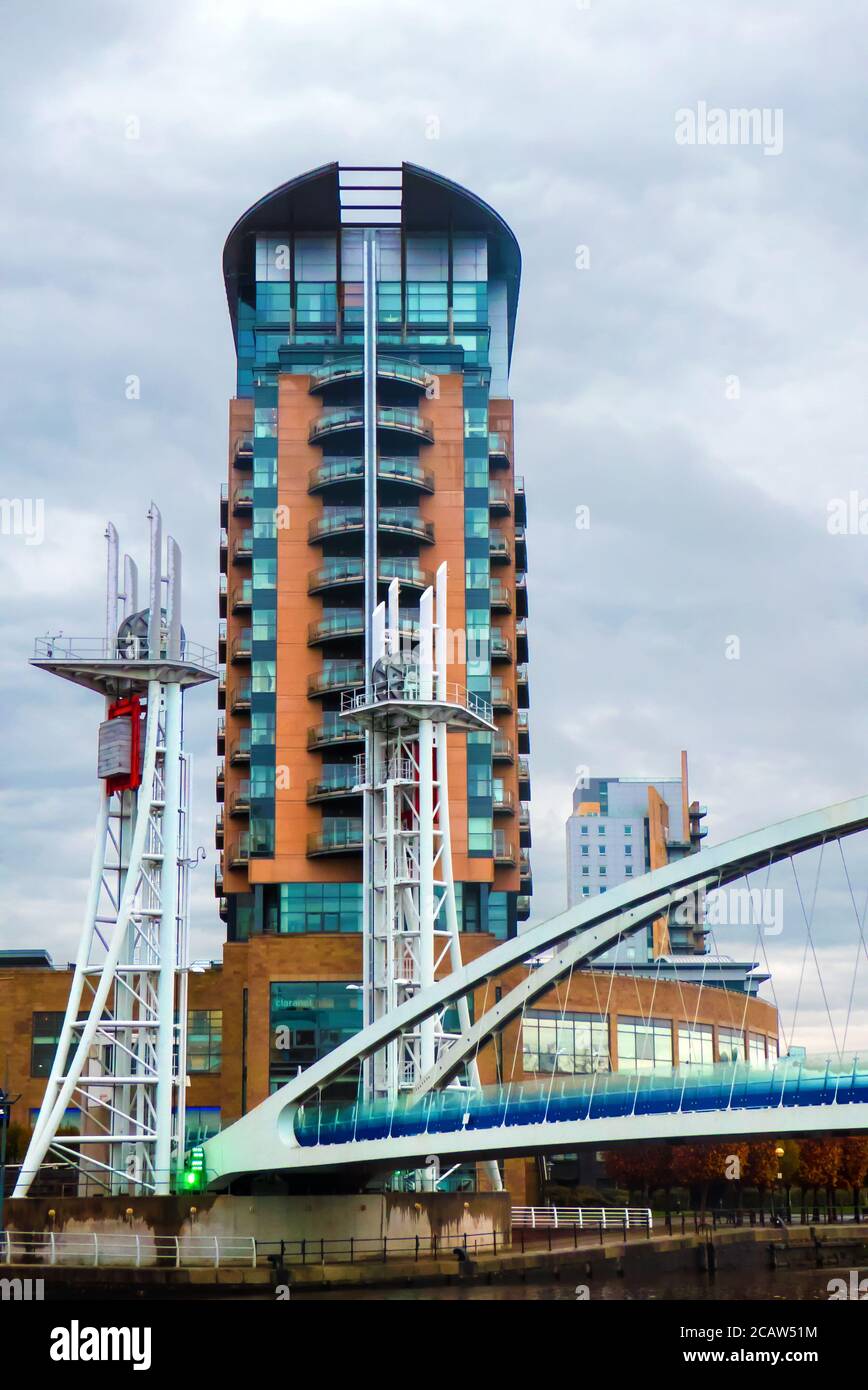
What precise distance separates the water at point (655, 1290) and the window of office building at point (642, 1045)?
25276mm

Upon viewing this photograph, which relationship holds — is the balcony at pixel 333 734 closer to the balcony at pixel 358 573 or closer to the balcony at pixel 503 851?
the balcony at pixel 358 573

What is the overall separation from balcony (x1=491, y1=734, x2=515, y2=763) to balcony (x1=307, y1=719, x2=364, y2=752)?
22.8 feet

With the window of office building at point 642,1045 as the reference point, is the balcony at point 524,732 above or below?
above

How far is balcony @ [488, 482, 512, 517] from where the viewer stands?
315 feet

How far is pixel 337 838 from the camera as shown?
294ft

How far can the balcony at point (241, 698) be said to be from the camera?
9469cm

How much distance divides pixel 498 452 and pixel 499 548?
534 centimetres

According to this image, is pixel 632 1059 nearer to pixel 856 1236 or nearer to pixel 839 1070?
pixel 856 1236

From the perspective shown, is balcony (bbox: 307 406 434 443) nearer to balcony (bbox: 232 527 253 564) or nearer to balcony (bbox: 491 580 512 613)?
balcony (bbox: 232 527 253 564)

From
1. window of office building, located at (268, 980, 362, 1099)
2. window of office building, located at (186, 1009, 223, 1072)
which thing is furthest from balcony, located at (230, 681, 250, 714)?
window of office building, located at (186, 1009, 223, 1072)

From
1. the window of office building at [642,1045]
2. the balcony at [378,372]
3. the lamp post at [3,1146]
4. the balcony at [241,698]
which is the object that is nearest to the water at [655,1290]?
the lamp post at [3,1146]

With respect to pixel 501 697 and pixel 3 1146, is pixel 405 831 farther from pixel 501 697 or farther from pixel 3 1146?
pixel 501 697

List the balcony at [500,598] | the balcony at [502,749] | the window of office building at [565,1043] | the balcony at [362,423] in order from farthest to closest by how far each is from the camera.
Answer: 1. the balcony at [500,598]
2. the balcony at [502,749]
3. the balcony at [362,423]
4. the window of office building at [565,1043]
